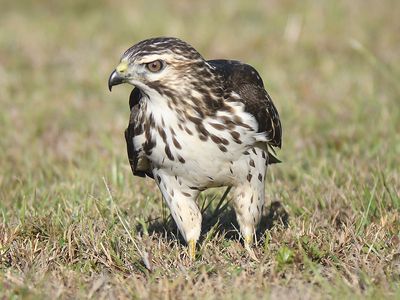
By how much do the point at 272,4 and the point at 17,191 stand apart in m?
8.07

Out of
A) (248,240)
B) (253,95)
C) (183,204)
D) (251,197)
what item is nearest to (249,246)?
(248,240)

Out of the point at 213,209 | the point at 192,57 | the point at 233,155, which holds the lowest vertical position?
the point at 213,209

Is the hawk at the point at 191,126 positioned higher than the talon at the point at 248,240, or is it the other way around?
→ the hawk at the point at 191,126

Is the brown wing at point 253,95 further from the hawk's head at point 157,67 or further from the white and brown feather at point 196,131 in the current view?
the hawk's head at point 157,67

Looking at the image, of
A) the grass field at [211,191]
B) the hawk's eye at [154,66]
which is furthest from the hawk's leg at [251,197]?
the hawk's eye at [154,66]

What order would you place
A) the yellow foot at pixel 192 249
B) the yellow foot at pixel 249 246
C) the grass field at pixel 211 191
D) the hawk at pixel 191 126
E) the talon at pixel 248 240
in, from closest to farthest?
the grass field at pixel 211 191
the hawk at pixel 191 126
the yellow foot at pixel 249 246
the yellow foot at pixel 192 249
the talon at pixel 248 240

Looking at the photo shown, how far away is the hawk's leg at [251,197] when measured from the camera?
16.5 ft

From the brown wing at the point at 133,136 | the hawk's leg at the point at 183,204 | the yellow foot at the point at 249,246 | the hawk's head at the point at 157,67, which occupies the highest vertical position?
the hawk's head at the point at 157,67

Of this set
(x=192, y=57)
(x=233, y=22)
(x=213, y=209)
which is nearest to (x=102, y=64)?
(x=233, y=22)

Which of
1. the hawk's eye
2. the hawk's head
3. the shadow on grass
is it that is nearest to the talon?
the shadow on grass

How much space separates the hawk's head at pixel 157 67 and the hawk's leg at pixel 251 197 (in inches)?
26.5

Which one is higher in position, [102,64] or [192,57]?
[192,57]

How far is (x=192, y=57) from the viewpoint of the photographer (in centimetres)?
477

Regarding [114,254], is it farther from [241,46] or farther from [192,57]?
[241,46]
